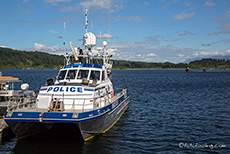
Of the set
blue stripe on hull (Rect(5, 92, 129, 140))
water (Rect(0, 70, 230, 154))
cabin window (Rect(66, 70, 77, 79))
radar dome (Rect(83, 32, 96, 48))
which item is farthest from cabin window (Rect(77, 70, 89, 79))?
water (Rect(0, 70, 230, 154))

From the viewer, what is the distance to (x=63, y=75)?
54.0 feet

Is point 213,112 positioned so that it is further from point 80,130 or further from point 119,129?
point 80,130

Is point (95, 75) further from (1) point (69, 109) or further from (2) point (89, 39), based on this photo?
(1) point (69, 109)

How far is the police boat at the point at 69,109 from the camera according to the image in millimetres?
12023

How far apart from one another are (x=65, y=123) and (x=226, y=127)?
12.0 meters

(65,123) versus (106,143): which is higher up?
(65,123)

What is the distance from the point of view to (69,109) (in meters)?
13.8

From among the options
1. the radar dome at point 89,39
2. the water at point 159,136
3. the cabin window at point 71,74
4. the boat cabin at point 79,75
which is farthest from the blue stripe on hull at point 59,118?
the radar dome at point 89,39

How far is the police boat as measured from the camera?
39.4ft

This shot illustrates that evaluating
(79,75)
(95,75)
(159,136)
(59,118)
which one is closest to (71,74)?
(79,75)

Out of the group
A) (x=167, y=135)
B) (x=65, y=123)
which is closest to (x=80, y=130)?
(x=65, y=123)

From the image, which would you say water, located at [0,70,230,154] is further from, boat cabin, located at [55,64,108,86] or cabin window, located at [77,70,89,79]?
cabin window, located at [77,70,89,79]

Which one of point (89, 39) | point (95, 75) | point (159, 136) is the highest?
point (89, 39)

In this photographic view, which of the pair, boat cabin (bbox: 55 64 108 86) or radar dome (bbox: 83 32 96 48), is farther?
radar dome (bbox: 83 32 96 48)
